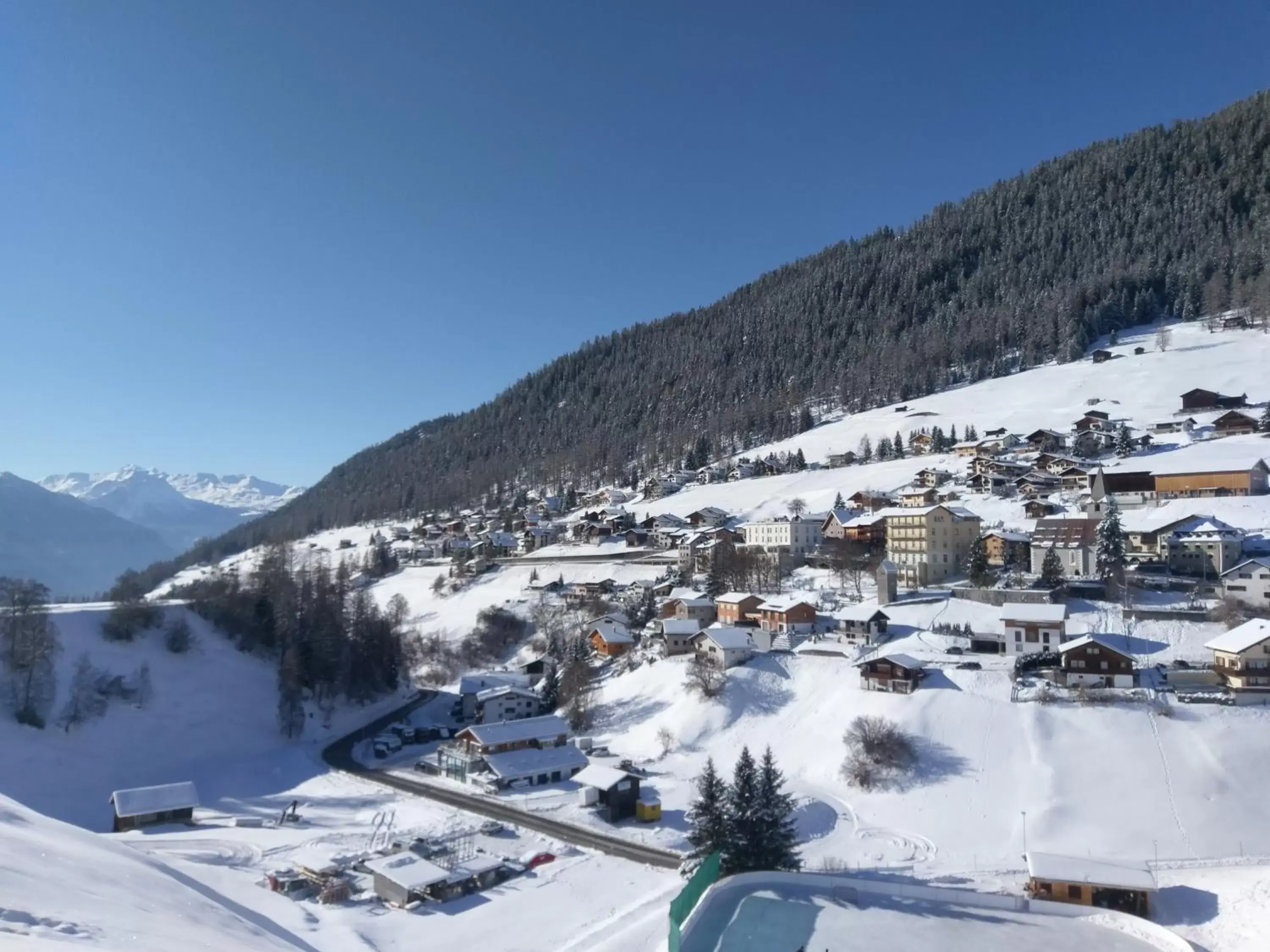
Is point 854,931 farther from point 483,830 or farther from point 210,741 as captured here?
point 210,741

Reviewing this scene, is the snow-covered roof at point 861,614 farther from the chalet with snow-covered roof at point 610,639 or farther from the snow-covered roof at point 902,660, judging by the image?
the chalet with snow-covered roof at point 610,639

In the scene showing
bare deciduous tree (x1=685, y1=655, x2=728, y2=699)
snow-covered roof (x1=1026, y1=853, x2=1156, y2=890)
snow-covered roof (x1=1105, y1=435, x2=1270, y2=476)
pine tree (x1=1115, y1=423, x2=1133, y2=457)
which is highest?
pine tree (x1=1115, y1=423, x2=1133, y2=457)

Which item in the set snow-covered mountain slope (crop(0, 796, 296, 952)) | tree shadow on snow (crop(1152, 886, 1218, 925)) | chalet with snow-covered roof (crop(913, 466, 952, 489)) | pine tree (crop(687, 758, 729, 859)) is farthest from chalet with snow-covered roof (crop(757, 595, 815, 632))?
snow-covered mountain slope (crop(0, 796, 296, 952))

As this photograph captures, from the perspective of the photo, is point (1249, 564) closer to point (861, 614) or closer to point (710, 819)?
point (861, 614)

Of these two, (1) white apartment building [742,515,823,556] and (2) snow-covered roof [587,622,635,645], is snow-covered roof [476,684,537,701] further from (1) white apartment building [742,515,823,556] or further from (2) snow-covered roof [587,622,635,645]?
(1) white apartment building [742,515,823,556]

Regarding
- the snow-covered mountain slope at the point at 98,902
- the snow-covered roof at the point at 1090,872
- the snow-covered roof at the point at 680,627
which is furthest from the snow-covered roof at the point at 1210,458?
the snow-covered mountain slope at the point at 98,902
